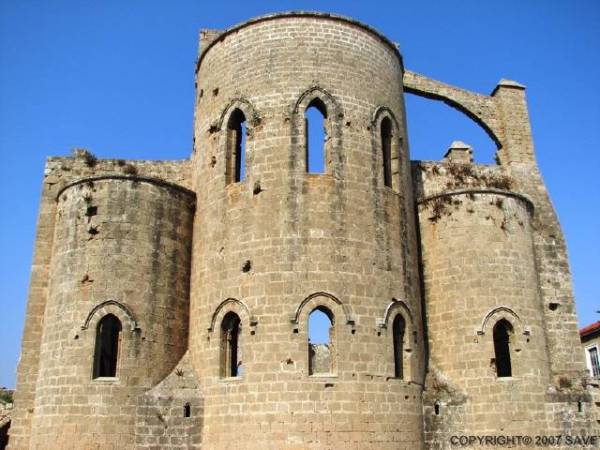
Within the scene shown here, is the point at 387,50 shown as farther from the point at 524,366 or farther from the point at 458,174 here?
the point at 524,366

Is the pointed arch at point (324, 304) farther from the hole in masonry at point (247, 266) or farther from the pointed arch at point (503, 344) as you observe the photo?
the pointed arch at point (503, 344)

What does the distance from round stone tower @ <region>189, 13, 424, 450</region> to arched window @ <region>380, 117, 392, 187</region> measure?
30 mm

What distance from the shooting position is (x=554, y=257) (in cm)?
1839

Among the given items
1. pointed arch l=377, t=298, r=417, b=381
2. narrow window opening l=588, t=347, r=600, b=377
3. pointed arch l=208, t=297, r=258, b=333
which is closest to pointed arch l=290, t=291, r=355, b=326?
pointed arch l=377, t=298, r=417, b=381

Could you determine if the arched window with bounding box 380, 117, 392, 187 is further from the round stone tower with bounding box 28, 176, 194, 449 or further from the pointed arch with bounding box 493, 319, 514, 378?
the round stone tower with bounding box 28, 176, 194, 449

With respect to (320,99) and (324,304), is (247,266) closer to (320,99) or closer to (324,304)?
(324,304)

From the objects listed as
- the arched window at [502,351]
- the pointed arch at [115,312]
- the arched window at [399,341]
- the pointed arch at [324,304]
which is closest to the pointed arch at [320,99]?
the pointed arch at [324,304]

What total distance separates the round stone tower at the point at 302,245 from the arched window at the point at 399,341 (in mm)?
35

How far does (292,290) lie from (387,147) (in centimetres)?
529

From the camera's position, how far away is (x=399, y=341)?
15203mm

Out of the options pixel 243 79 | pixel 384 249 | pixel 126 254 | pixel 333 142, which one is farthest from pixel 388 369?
pixel 243 79

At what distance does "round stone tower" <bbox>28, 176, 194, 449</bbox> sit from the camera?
14.1 metres

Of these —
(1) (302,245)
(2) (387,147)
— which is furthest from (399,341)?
(2) (387,147)

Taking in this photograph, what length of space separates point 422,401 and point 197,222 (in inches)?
291
